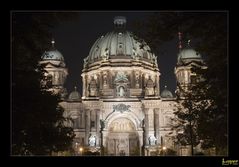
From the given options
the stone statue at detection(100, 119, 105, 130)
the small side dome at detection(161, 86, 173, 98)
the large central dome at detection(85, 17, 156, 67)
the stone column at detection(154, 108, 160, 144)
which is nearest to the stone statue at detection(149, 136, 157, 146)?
the stone column at detection(154, 108, 160, 144)

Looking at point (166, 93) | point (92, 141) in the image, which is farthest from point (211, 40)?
point (166, 93)

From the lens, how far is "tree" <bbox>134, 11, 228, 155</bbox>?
14.0 meters

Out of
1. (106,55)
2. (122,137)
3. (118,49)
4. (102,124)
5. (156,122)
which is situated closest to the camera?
(122,137)

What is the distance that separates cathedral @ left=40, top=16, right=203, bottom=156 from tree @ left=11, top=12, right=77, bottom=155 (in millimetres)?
29015

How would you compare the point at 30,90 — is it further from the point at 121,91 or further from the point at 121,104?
the point at 121,91

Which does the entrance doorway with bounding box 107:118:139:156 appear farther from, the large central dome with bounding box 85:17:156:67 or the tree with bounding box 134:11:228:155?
the tree with bounding box 134:11:228:155

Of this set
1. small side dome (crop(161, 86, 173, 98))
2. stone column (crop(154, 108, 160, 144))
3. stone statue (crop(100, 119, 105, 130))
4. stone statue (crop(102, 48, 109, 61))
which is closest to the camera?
stone column (crop(154, 108, 160, 144))

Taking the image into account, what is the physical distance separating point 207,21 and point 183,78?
34751 millimetres

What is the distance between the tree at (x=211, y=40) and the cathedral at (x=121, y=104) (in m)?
29.0

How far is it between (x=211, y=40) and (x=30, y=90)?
230 inches

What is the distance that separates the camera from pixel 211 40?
Answer: 15133 millimetres

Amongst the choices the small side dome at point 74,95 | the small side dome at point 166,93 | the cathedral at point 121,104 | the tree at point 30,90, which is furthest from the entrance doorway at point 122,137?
the tree at point 30,90

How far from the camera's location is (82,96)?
55.4m
